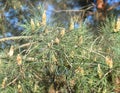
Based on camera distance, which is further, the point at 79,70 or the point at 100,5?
the point at 100,5

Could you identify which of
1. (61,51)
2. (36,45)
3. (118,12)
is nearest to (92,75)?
(61,51)

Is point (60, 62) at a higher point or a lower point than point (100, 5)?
lower

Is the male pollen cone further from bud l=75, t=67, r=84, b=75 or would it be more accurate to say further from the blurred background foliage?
bud l=75, t=67, r=84, b=75

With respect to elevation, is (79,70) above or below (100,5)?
below

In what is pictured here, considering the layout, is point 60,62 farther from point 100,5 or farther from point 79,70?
point 100,5

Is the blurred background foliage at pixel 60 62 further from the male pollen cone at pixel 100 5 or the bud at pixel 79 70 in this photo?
the male pollen cone at pixel 100 5

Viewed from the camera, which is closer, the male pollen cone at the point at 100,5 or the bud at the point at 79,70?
the bud at the point at 79,70

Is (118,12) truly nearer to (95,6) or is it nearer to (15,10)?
(95,6)

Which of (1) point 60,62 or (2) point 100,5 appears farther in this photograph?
(2) point 100,5

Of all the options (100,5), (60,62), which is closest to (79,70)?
(60,62)

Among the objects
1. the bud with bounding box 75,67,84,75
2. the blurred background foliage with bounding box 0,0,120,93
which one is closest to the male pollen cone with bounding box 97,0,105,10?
the blurred background foliage with bounding box 0,0,120,93

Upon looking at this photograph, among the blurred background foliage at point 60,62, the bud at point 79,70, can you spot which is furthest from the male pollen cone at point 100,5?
the bud at point 79,70
